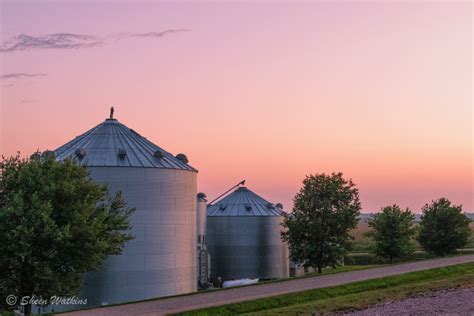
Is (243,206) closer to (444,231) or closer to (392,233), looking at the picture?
(392,233)

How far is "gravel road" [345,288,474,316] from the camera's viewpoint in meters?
25.5

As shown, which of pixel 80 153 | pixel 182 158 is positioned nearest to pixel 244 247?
pixel 182 158

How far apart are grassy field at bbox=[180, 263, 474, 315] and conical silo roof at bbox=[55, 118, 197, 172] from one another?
1829 centimetres

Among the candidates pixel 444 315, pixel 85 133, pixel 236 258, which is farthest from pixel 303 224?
pixel 444 315

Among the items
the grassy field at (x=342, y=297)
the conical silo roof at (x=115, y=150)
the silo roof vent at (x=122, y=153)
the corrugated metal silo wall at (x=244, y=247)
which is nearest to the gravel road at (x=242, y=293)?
the grassy field at (x=342, y=297)

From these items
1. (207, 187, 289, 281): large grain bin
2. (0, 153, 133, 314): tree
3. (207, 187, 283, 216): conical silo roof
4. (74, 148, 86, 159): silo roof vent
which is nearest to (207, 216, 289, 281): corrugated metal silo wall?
(207, 187, 289, 281): large grain bin

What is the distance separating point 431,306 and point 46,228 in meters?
19.3

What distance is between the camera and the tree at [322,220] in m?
63.5

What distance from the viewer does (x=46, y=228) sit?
100.0 ft

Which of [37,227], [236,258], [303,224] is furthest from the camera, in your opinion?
[236,258]

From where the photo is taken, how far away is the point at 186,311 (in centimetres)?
3325

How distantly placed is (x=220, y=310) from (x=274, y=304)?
13.2ft

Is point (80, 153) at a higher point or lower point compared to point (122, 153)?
lower

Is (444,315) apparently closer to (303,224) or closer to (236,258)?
(303,224)
